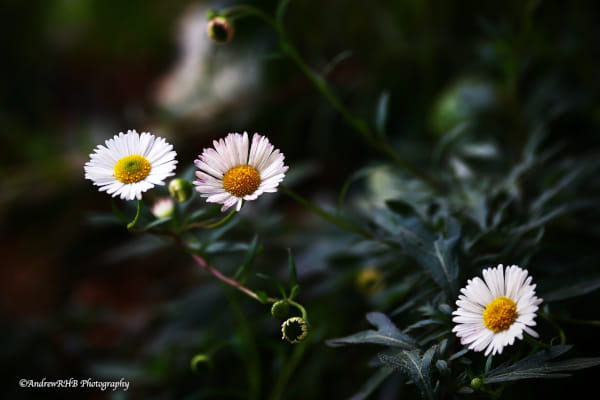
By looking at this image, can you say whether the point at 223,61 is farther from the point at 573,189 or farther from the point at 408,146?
the point at 573,189

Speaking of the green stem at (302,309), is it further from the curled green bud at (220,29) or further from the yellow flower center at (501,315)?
the curled green bud at (220,29)

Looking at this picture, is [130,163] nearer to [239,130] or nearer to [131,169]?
[131,169]

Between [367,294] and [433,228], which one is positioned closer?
[433,228]

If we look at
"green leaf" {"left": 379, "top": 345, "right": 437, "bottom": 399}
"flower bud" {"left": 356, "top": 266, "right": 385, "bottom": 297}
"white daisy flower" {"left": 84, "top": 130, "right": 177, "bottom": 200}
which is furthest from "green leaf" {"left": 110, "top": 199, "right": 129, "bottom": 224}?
"flower bud" {"left": 356, "top": 266, "right": 385, "bottom": 297}

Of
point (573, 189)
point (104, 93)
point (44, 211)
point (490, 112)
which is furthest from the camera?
point (104, 93)

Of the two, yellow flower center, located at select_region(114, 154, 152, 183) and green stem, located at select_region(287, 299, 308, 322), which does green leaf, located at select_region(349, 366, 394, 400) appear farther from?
yellow flower center, located at select_region(114, 154, 152, 183)

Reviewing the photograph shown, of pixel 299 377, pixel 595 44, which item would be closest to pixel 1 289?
pixel 299 377

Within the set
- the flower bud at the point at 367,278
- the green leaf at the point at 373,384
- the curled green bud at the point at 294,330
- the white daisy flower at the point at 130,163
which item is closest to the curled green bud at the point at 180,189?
the white daisy flower at the point at 130,163
